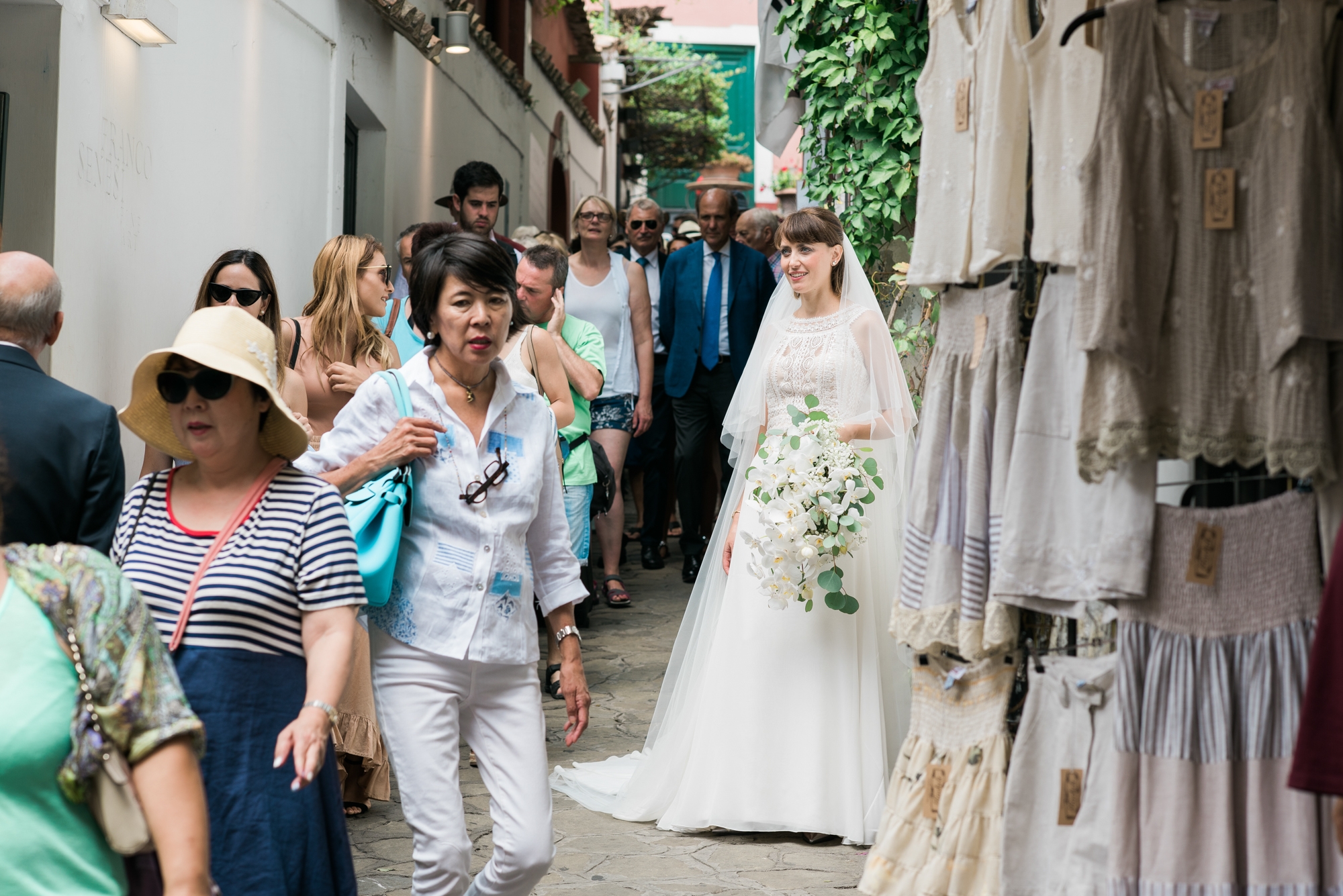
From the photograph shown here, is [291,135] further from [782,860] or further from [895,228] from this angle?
[782,860]

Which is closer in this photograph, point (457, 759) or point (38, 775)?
point (38, 775)

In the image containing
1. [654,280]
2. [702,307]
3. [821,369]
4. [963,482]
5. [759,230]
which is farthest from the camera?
[759,230]

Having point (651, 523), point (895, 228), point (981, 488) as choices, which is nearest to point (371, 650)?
point (981, 488)

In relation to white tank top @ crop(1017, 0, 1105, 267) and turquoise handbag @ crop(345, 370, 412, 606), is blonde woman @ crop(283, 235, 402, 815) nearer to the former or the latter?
turquoise handbag @ crop(345, 370, 412, 606)

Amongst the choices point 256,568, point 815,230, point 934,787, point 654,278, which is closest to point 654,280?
point 654,278

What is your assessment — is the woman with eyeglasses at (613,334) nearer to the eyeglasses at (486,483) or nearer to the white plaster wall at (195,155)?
the white plaster wall at (195,155)

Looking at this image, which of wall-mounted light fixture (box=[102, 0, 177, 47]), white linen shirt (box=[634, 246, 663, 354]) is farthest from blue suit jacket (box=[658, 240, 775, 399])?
wall-mounted light fixture (box=[102, 0, 177, 47])

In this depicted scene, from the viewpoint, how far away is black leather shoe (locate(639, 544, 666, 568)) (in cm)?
1035

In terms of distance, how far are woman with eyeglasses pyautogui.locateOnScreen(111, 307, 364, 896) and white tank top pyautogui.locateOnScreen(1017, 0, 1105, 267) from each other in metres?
1.74

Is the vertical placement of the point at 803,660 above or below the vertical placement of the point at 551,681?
above

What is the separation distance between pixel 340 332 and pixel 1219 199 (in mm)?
3978

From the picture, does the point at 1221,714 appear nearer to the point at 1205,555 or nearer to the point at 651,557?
the point at 1205,555

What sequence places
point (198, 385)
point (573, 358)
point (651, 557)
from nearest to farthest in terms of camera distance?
point (198, 385) < point (573, 358) < point (651, 557)

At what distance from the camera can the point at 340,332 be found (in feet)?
19.8
